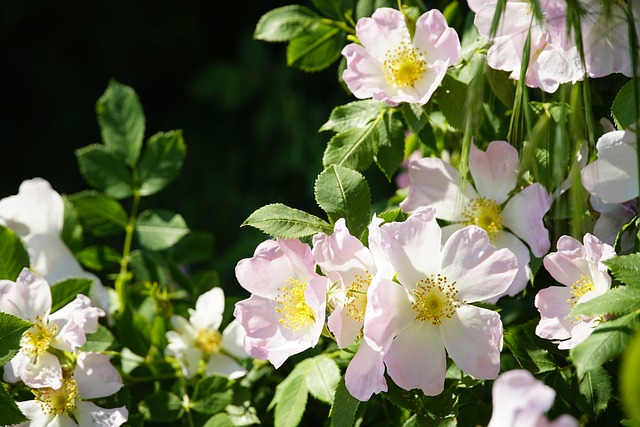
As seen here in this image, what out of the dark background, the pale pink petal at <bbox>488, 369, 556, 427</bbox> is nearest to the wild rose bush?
the pale pink petal at <bbox>488, 369, 556, 427</bbox>

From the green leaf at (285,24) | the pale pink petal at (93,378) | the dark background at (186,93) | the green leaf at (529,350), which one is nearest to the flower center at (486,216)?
the green leaf at (529,350)

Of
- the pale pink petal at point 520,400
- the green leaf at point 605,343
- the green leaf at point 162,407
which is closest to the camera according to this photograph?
the pale pink petal at point 520,400

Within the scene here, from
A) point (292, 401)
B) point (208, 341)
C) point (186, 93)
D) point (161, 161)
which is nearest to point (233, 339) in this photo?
point (208, 341)

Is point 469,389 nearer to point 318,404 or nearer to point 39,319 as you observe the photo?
point 318,404

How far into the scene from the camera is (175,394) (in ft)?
3.23

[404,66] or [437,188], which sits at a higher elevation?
[404,66]

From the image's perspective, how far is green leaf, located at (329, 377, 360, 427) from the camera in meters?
0.74

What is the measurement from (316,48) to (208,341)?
15.2 inches

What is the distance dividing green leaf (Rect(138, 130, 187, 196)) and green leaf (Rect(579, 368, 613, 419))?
0.60 metres

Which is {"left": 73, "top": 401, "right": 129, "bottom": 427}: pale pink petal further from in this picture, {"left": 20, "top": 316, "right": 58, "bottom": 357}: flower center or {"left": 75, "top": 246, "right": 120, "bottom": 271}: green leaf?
{"left": 75, "top": 246, "right": 120, "bottom": 271}: green leaf

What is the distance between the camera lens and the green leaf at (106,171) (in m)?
1.13

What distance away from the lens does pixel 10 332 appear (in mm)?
790

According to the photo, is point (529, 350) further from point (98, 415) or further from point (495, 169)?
point (98, 415)

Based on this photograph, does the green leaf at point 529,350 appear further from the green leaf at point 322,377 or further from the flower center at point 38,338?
the flower center at point 38,338
